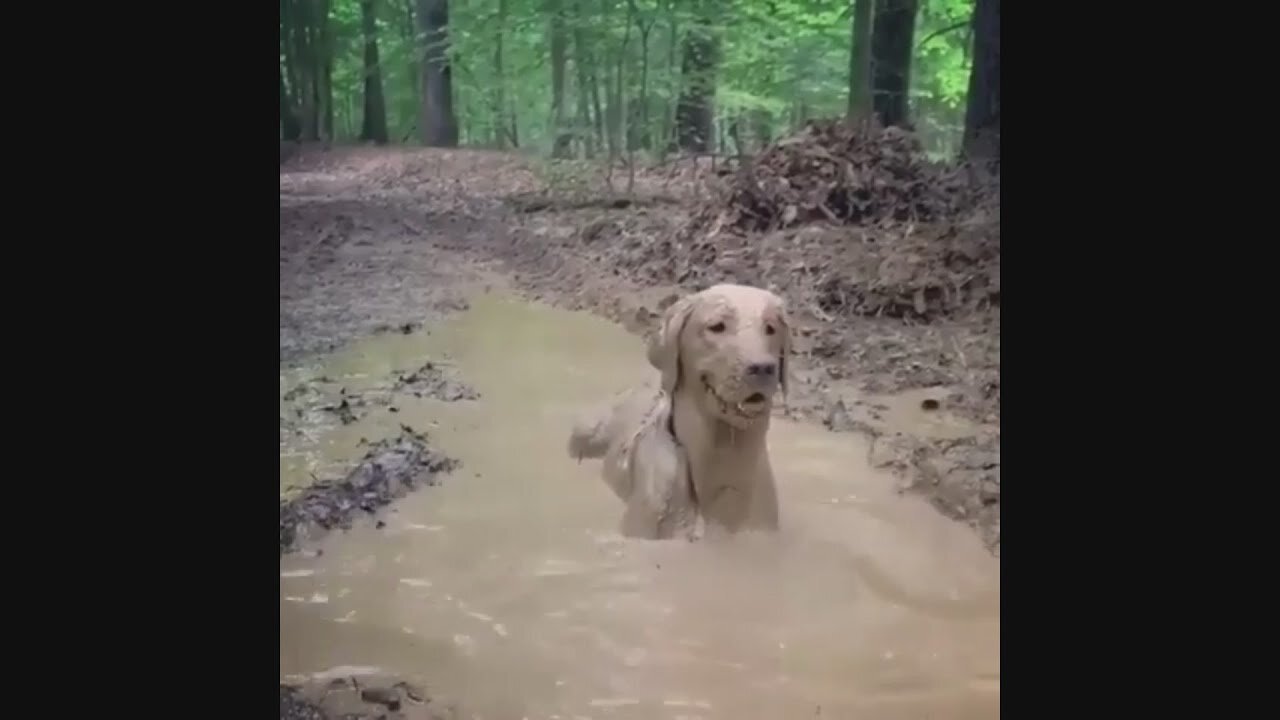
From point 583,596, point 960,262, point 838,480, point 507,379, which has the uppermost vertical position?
point 960,262

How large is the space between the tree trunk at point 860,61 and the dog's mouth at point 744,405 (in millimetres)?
593

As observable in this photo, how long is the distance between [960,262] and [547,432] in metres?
0.90

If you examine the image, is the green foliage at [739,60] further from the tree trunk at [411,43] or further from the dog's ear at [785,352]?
the dog's ear at [785,352]

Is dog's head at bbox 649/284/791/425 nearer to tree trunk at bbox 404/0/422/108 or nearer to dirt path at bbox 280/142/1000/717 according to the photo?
dirt path at bbox 280/142/1000/717

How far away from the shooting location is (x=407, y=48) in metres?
2.54

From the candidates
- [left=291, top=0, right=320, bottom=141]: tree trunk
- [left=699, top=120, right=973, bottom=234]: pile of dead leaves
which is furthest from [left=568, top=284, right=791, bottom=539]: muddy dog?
[left=291, top=0, right=320, bottom=141]: tree trunk

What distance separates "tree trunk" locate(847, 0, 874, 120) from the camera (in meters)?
2.45

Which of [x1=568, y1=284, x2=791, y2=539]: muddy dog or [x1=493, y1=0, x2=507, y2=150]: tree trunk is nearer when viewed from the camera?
[x1=568, y1=284, x2=791, y2=539]: muddy dog

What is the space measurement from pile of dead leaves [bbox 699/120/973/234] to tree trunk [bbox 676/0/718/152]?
0.13m

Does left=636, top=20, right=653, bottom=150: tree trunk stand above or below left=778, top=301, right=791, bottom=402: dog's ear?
above

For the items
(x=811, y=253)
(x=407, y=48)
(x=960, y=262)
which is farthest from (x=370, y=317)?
(x=960, y=262)

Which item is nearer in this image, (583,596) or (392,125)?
(583,596)

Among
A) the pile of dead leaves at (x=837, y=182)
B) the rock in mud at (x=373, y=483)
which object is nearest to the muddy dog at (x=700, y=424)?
the pile of dead leaves at (x=837, y=182)
